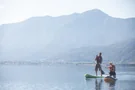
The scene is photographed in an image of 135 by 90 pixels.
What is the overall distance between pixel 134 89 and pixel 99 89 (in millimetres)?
3558

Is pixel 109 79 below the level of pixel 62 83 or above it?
above

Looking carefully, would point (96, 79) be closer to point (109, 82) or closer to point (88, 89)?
point (109, 82)

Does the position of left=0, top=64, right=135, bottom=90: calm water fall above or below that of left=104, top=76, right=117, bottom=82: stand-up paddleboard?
below

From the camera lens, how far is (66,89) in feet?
124

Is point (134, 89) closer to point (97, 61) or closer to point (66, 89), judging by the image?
point (66, 89)

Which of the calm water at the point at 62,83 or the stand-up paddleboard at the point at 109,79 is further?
the stand-up paddleboard at the point at 109,79

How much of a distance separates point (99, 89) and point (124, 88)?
2.77 meters

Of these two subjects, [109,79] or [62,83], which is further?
[62,83]

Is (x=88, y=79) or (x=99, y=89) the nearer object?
(x=99, y=89)

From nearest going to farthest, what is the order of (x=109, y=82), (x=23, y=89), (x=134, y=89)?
(x=134, y=89), (x=23, y=89), (x=109, y=82)

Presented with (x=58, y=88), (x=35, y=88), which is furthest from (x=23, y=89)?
(x=58, y=88)

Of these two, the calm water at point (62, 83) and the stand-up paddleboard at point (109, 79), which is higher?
the stand-up paddleboard at point (109, 79)

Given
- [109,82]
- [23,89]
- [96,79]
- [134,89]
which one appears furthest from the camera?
[96,79]

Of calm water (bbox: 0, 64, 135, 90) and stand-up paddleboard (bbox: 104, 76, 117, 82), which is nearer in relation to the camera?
Answer: calm water (bbox: 0, 64, 135, 90)
